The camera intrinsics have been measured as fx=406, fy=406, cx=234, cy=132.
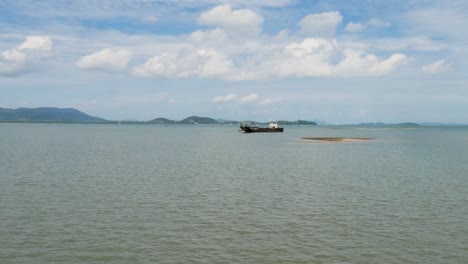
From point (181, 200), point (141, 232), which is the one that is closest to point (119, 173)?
point (181, 200)

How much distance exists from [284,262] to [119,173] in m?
34.0

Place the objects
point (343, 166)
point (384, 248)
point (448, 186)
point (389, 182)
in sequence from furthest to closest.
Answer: point (343, 166) < point (389, 182) < point (448, 186) < point (384, 248)

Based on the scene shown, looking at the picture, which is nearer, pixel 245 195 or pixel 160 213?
pixel 160 213

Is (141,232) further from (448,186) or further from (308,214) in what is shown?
(448,186)

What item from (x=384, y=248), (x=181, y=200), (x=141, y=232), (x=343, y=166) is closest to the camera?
(x=384, y=248)

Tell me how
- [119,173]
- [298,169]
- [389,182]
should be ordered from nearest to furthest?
[389,182] < [119,173] < [298,169]

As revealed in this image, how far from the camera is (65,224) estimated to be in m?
25.0

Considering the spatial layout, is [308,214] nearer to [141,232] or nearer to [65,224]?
[141,232]

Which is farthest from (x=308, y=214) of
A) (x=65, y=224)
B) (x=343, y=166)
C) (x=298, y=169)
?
(x=343, y=166)

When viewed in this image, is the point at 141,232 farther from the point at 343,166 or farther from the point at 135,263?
the point at 343,166

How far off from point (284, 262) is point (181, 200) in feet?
49.6

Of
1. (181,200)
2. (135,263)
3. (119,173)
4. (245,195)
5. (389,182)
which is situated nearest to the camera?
(135,263)

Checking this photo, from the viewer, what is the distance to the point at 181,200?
32812mm

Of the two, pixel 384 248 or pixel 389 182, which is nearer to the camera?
pixel 384 248
